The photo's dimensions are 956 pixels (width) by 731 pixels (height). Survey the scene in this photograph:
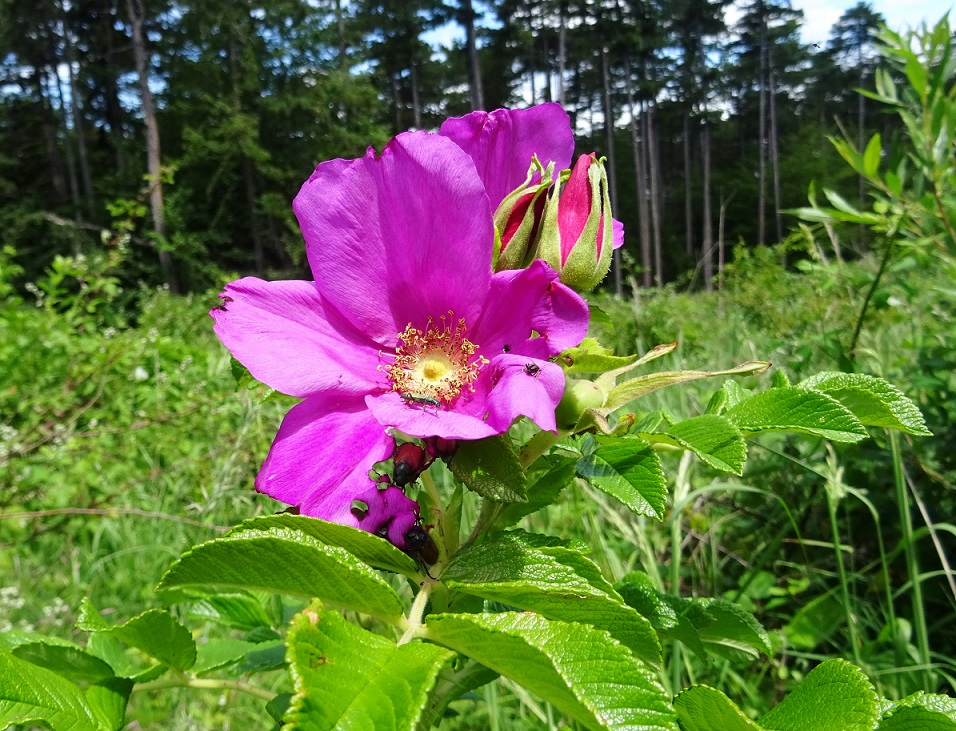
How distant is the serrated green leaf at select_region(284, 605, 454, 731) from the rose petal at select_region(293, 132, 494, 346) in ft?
1.13

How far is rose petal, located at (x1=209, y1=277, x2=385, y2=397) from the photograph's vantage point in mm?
588

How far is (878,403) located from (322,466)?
567 mm

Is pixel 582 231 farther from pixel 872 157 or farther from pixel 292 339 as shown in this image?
pixel 872 157

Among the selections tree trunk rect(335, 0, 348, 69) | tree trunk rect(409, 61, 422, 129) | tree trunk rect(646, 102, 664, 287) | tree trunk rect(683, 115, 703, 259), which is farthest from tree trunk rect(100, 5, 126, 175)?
tree trunk rect(683, 115, 703, 259)

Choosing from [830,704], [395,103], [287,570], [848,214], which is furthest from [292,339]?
[395,103]

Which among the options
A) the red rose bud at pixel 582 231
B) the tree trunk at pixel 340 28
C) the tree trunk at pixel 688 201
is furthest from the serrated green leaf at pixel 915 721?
the tree trunk at pixel 688 201

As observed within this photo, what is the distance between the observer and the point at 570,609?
514 mm

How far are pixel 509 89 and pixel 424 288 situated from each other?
3112 cm

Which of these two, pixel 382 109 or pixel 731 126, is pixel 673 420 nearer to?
pixel 382 109

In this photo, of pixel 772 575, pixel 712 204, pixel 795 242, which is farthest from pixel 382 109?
pixel 772 575

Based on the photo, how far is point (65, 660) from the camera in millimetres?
761

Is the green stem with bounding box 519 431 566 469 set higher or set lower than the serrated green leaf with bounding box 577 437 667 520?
higher

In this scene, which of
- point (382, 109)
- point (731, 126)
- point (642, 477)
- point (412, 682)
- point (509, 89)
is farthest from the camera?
point (731, 126)

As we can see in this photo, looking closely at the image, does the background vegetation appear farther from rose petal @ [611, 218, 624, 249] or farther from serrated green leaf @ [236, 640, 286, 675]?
serrated green leaf @ [236, 640, 286, 675]
